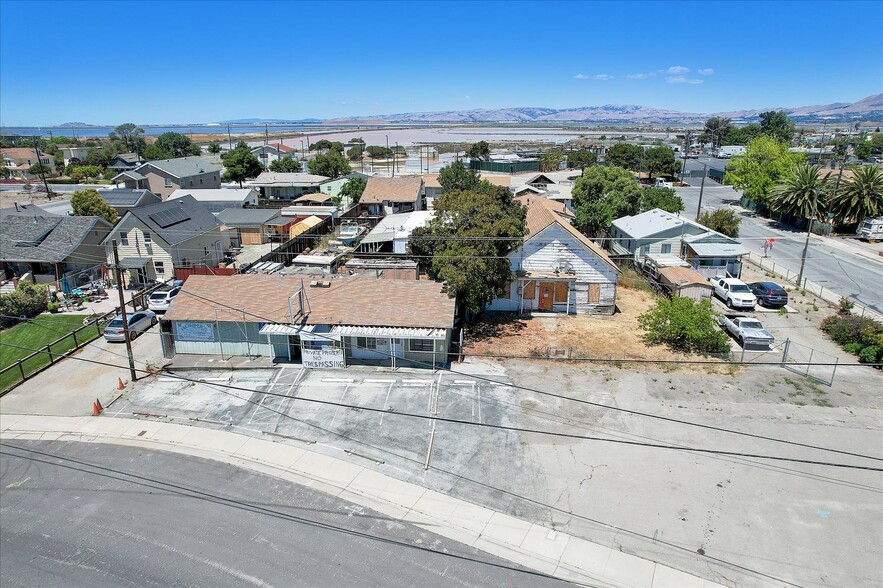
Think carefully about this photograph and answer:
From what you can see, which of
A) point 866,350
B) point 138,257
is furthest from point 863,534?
point 138,257

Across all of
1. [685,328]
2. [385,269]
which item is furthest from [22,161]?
[685,328]

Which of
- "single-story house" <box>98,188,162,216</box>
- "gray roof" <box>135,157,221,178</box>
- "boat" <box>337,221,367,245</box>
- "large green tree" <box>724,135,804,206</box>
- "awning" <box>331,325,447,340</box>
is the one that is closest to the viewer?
"awning" <box>331,325,447,340</box>

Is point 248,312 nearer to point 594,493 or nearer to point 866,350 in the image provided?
point 594,493

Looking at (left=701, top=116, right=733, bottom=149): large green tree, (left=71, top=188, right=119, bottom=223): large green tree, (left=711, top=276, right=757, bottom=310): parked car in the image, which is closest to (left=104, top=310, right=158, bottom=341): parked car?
(left=71, top=188, right=119, bottom=223): large green tree

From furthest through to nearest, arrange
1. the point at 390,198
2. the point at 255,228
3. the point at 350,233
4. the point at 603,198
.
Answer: the point at 390,198, the point at 603,198, the point at 255,228, the point at 350,233

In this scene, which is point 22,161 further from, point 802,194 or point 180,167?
point 802,194

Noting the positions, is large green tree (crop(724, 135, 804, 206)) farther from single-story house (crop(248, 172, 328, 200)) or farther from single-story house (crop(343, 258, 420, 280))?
single-story house (crop(248, 172, 328, 200))
